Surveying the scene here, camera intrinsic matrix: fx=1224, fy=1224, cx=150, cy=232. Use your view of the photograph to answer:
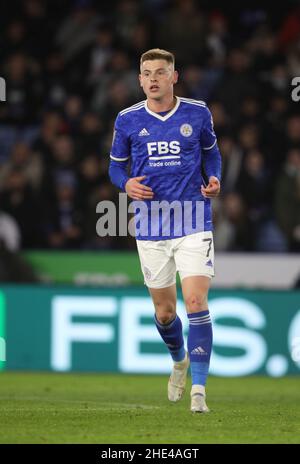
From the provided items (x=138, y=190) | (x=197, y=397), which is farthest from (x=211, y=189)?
(x=197, y=397)

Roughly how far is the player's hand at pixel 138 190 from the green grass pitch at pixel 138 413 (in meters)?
1.51

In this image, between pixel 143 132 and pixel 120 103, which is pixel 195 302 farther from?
pixel 120 103

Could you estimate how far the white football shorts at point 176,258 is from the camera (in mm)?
8555

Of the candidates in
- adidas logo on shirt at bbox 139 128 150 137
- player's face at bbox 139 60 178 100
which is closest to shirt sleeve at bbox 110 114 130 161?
adidas logo on shirt at bbox 139 128 150 137

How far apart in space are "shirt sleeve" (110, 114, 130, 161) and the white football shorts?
64 cm

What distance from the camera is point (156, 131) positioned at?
8.78 metres

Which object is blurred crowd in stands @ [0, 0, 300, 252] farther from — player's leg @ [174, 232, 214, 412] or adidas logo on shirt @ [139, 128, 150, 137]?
player's leg @ [174, 232, 214, 412]

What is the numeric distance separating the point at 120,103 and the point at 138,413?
908 cm

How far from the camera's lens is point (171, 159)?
28.6ft

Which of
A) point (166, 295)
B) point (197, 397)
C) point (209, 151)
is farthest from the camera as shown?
point (166, 295)

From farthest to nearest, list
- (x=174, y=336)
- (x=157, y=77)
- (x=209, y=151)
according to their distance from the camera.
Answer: (x=174, y=336) → (x=209, y=151) → (x=157, y=77)

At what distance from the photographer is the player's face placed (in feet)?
28.3
